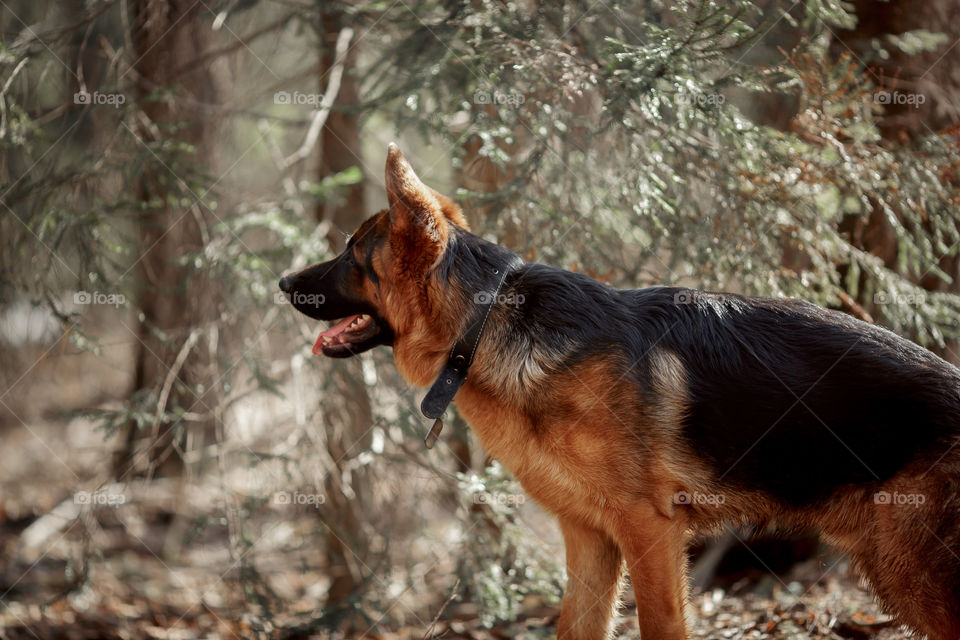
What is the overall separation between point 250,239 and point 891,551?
247 inches

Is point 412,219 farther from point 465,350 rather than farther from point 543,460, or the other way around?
point 543,460

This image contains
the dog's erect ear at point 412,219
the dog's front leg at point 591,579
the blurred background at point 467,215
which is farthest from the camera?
the blurred background at point 467,215

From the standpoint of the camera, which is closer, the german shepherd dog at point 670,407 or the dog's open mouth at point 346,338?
the german shepherd dog at point 670,407

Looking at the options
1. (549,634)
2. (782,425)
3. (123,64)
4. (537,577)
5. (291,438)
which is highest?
(123,64)

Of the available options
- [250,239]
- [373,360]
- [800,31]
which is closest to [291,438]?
[373,360]

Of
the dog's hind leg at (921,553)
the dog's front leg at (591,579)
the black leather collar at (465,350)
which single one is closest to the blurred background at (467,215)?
the dog's front leg at (591,579)

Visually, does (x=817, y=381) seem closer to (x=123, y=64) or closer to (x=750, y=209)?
(x=750, y=209)

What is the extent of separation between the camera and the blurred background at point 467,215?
16.8 feet

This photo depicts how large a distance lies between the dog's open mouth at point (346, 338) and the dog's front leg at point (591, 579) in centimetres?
157

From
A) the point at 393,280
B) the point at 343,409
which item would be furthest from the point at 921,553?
the point at 343,409

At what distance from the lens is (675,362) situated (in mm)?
3793

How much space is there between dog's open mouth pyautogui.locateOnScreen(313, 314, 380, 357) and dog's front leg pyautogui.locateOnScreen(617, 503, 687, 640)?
5.94 ft

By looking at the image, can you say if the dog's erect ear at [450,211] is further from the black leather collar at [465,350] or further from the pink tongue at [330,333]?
the pink tongue at [330,333]

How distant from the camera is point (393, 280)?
4.09m
